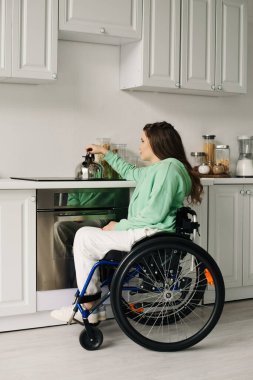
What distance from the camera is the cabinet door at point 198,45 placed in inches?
146

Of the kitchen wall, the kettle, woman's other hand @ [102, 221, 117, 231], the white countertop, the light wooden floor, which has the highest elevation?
the kitchen wall

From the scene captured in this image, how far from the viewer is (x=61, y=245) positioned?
10.3 ft

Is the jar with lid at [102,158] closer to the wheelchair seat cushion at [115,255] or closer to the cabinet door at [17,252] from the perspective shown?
the cabinet door at [17,252]

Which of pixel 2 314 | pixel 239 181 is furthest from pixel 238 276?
pixel 2 314

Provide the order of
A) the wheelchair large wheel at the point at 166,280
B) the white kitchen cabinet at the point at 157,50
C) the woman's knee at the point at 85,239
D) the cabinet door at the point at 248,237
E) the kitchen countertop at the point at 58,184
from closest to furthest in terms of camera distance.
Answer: the wheelchair large wheel at the point at 166,280 < the woman's knee at the point at 85,239 < the kitchen countertop at the point at 58,184 < the white kitchen cabinet at the point at 157,50 < the cabinet door at the point at 248,237

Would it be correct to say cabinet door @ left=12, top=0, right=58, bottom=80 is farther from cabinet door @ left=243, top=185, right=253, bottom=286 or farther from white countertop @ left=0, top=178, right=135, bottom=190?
cabinet door @ left=243, top=185, right=253, bottom=286

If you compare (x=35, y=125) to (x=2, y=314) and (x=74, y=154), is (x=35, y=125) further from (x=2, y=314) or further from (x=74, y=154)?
(x=2, y=314)

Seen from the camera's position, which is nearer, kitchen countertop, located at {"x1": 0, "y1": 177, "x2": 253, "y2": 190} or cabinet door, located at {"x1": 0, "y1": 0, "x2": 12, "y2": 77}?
kitchen countertop, located at {"x1": 0, "y1": 177, "x2": 253, "y2": 190}

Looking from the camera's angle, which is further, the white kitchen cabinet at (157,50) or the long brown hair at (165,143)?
the white kitchen cabinet at (157,50)

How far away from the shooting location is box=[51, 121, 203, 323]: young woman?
2.79 meters

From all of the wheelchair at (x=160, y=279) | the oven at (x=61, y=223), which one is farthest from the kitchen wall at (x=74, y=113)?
the wheelchair at (x=160, y=279)

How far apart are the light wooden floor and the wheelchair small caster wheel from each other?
0.03 metres

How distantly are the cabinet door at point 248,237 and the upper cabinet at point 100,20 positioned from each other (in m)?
1.24

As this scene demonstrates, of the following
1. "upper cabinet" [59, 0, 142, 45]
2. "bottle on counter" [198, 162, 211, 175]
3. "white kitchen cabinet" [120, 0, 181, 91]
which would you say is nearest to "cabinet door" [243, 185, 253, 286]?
"bottle on counter" [198, 162, 211, 175]
